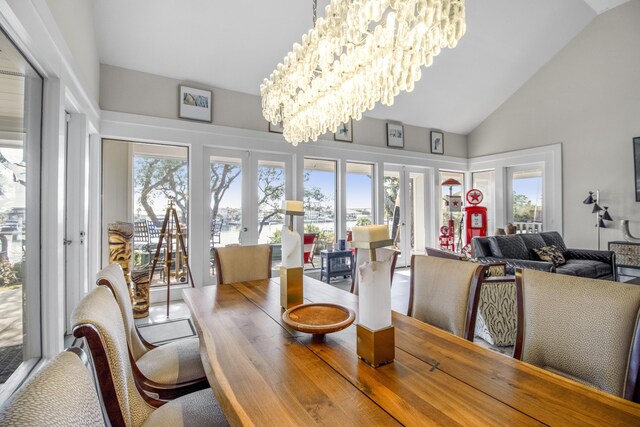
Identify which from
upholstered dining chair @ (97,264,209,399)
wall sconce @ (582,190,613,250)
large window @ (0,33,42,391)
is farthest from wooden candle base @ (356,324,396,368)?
wall sconce @ (582,190,613,250)

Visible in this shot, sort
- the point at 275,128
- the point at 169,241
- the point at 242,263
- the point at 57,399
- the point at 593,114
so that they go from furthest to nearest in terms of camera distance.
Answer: the point at 593,114 < the point at 275,128 < the point at 169,241 < the point at 242,263 < the point at 57,399

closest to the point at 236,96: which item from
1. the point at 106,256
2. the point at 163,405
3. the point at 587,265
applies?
the point at 106,256

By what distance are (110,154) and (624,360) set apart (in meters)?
4.86

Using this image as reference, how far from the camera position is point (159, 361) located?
157cm

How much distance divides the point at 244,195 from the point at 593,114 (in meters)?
5.80

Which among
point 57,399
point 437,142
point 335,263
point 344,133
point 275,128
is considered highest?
point 437,142

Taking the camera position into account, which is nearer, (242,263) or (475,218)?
(242,263)

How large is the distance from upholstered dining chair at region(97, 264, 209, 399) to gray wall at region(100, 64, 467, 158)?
3042 millimetres

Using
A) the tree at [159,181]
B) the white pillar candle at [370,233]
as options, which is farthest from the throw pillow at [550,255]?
the tree at [159,181]

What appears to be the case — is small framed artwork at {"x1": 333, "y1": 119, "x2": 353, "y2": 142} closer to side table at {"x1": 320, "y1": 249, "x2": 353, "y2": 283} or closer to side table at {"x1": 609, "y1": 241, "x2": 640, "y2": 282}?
side table at {"x1": 320, "y1": 249, "x2": 353, "y2": 283}

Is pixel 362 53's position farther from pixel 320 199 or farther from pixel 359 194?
pixel 359 194

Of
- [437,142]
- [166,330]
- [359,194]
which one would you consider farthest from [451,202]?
[166,330]

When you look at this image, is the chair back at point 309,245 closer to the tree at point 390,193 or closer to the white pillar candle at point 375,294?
the tree at point 390,193

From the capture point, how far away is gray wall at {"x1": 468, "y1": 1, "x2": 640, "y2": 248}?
4.73 metres
